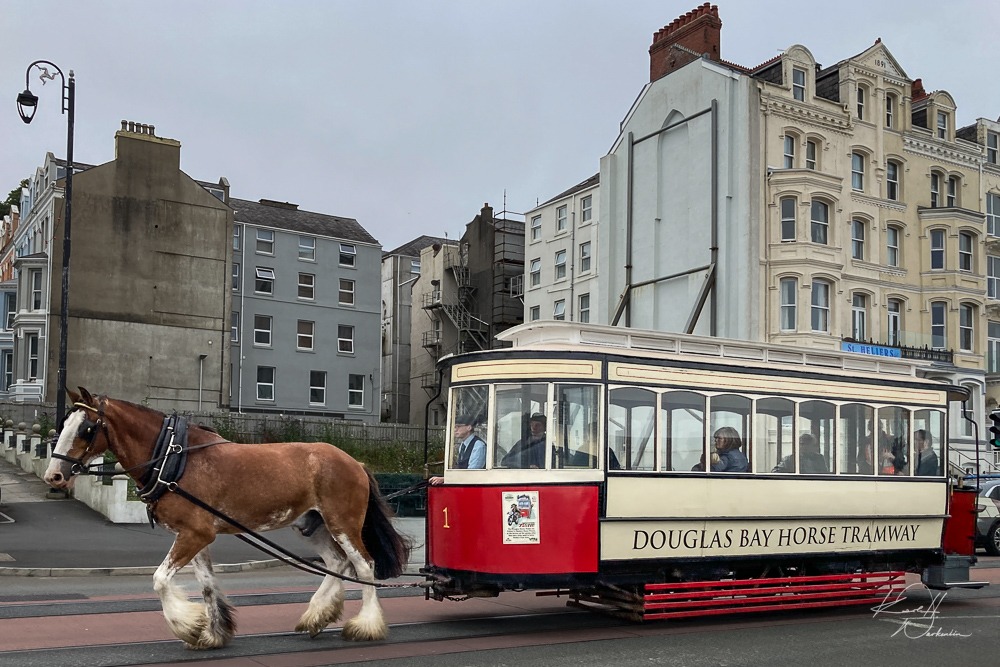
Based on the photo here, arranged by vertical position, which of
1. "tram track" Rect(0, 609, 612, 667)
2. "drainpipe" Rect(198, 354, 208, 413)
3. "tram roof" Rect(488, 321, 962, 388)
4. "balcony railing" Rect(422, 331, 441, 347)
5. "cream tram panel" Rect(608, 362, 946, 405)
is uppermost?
"balcony railing" Rect(422, 331, 441, 347)

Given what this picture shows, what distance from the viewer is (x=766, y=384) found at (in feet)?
38.0

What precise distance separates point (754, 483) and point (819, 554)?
4.56 ft

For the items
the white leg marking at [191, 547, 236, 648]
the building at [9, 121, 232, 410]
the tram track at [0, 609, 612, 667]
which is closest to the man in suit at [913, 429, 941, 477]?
the tram track at [0, 609, 612, 667]

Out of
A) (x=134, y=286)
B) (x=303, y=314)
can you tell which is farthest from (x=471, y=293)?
(x=134, y=286)

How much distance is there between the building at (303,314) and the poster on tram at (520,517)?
41351mm

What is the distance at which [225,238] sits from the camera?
4891cm

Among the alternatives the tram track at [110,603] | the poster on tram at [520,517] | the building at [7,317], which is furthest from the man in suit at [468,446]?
the building at [7,317]

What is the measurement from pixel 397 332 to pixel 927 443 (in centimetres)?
5514

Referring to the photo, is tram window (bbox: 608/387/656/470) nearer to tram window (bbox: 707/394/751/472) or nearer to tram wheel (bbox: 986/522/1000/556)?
tram window (bbox: 707/394/751/472)

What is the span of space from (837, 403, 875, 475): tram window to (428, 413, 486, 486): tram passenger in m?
4.59

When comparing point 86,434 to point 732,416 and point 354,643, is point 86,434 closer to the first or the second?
point 354,643

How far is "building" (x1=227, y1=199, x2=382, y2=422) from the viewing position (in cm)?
5091

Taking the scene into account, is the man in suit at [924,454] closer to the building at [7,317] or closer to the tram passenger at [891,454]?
the tram passenger at [891,454]

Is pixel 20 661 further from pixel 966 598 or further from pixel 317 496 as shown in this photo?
pixel 966 598
